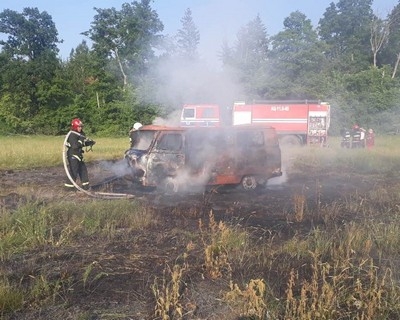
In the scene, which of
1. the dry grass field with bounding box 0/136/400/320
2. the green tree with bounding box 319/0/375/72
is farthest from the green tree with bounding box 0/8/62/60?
the dry grass field with bounding box 0/136/400/320

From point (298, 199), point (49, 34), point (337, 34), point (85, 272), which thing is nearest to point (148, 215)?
point (85, 272)

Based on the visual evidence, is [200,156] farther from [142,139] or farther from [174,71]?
[174,71]

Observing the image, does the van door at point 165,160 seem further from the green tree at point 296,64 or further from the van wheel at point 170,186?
the green tree at point 296,64

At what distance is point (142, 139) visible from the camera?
9.98m

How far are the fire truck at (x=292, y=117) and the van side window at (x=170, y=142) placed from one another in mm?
15087

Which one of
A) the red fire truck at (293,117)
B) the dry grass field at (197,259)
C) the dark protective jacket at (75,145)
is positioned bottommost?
the dry grass field at (197,259)

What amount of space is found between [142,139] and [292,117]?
16.7 meters

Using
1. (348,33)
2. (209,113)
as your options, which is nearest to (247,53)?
(209,113)

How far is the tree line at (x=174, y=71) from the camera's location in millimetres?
14109

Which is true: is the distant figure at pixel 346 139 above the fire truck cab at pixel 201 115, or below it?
below

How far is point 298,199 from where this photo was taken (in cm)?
785

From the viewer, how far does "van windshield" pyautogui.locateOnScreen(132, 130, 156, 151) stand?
9.85 meters

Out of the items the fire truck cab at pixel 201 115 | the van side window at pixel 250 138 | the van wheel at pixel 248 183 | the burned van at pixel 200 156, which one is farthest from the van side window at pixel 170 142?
the fire truck cab at pixel 201 115

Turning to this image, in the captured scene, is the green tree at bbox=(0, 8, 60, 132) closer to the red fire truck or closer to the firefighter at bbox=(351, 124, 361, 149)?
the red fire truck
